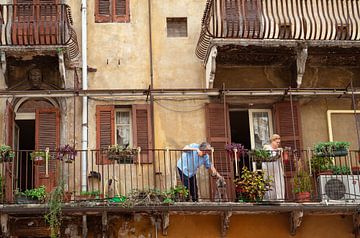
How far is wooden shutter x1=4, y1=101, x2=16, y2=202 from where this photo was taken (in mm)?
18156

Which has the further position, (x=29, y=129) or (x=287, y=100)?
(x=29, y=129)

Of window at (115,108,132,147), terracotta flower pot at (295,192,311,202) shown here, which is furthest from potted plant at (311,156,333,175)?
window at (115,108,132,147)

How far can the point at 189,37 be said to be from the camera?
20.3m

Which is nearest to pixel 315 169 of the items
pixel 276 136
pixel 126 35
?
pixel 276 136

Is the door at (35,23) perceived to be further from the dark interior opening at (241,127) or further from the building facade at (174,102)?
the dark interior opening at (241,127)

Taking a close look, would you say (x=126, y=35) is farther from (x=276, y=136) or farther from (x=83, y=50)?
(x=276, y=136)

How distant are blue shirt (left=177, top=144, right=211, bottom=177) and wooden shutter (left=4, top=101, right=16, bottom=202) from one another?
3691mm

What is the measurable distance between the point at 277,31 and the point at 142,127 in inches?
151

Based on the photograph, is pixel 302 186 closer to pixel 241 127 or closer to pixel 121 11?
pixel 241 127

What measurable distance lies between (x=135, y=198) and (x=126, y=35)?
4.48 meters

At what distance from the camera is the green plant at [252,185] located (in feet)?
59.6

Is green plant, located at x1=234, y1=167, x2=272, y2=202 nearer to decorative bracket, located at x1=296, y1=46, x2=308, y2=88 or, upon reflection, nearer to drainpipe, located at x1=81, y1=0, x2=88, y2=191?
decorative bracket, located at x1=296, y1=46, x2=308, y2=88

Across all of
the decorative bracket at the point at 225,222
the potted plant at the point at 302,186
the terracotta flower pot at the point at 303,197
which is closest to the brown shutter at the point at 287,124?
the potted plant at the point at 302,186

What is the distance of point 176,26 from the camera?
67.3ft
